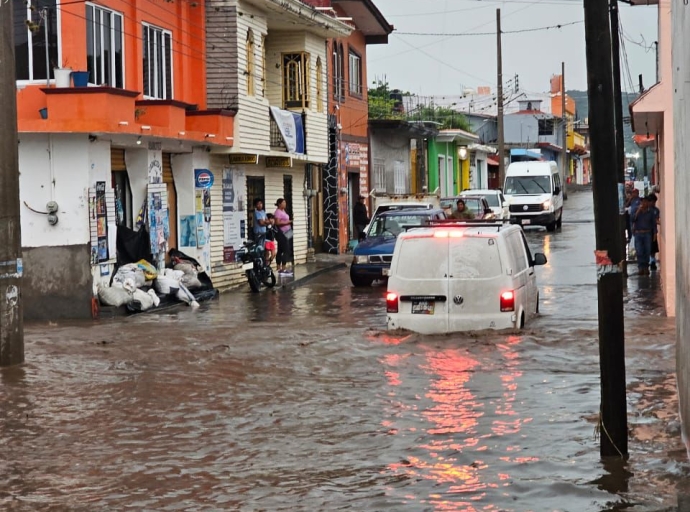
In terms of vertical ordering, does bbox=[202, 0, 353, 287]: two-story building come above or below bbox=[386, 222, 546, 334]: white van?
above

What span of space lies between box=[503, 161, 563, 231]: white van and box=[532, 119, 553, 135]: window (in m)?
42.2

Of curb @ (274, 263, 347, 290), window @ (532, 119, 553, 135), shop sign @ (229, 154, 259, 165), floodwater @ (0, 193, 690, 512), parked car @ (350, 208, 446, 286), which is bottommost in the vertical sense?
floodwater @ (0, 193, 690, 512)

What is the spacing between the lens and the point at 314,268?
32.0 meters

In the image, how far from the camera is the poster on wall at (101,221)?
67.5ft

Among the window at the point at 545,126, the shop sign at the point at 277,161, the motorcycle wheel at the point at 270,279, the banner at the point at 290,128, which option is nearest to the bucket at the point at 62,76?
the motorcycle wheel at the point at 270,279

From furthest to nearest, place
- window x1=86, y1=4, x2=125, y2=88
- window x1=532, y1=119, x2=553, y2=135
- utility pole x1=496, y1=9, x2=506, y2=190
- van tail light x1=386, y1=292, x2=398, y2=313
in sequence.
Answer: window x1=532, y1=119, x2=553, y2=135 < utility pole x1=496, y1=9, x2=506, y2=190 < window x1=86, y1=4, x2=125, y2=88 < van tail light x1=386, y1=292, x2=398, y2=313

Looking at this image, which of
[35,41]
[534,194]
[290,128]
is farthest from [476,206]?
[35,41]

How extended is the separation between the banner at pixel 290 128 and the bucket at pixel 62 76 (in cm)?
1041

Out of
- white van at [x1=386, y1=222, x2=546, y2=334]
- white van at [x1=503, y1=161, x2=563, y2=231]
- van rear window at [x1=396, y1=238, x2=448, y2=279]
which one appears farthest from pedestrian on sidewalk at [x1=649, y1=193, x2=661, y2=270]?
white van at [x1=503, y1=161, x2=563, y2=231]

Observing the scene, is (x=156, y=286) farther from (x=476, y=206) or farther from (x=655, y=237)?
(x=476, y=206)

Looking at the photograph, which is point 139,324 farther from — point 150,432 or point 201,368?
point 150,432

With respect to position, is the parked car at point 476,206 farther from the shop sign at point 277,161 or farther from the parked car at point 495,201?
the shop sign at point 277,161

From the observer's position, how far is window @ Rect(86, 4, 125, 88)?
20.9 metres

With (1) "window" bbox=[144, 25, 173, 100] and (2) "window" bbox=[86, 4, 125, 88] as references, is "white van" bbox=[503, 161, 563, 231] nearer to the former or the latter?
(1) "window" bbox=[144, 25, 173, 100]
